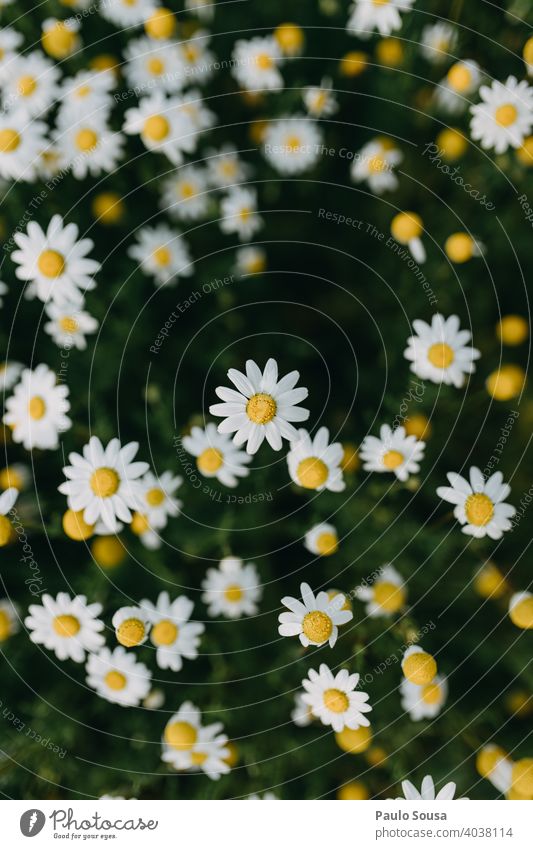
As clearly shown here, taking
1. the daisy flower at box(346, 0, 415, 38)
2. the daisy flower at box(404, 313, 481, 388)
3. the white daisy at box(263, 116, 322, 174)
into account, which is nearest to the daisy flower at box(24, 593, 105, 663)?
the daisy flower at box(404, 313, 481, 388)

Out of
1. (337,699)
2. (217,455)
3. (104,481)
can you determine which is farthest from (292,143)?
(337,699)

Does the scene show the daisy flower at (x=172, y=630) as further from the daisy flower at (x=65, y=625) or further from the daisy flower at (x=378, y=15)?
the daisy flower at (x=378, y=15)

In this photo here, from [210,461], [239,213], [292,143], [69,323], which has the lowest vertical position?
[210,461]

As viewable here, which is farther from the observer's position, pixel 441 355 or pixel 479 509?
pixel 441 355

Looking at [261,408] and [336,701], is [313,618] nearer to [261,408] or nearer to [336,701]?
[336,701]

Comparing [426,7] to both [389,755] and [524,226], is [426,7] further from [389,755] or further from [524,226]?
[389,755]
